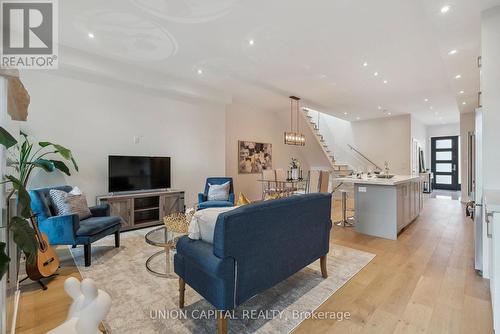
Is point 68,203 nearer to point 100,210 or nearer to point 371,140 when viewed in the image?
point 100,210

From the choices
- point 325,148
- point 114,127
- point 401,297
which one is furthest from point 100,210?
point 325,148

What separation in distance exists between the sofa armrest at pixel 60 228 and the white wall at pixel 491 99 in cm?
466

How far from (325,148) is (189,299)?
272 inches

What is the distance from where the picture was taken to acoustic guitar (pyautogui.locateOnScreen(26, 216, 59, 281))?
237 centimetres

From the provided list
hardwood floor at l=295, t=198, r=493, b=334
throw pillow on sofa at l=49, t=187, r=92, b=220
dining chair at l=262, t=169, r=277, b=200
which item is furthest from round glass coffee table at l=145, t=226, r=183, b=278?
dining chair at l=262, t=169, r=277, b=200

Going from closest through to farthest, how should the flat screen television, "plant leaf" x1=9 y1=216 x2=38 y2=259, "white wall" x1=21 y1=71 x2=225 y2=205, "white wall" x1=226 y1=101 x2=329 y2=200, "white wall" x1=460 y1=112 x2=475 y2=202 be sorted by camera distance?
"plant leaf" x1=9 y1=216 x2=38 y2=259, "white wall" x1=21 y1=71 x2=225 y2=205, the flat screen television, "white wall" x1=226 y1=101 x2=329 y2=200, "white wall" x1=460 y1=112 x2=475 y2=202

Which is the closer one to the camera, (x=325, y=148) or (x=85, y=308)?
(x=85, y=308)

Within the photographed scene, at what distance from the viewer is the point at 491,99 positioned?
246 cm

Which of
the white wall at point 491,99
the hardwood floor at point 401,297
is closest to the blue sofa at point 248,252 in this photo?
the hardwood floor at point 401,297

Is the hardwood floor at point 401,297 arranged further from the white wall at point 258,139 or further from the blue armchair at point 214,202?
the white wall at point 258,139

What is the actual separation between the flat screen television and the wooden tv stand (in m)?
0.15

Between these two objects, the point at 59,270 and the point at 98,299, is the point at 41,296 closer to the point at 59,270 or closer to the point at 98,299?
the point at 59,270

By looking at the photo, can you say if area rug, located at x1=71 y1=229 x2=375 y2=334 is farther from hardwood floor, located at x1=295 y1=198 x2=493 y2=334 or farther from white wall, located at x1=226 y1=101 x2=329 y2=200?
white wall, located at x1=226 y1=101 x2=329 y2=200

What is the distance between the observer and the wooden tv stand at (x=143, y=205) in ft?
13.6
